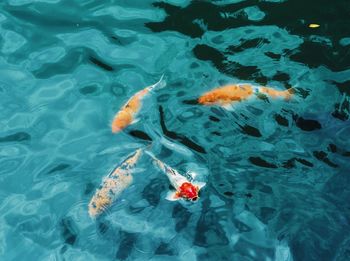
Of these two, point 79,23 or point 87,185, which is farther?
point 79,23

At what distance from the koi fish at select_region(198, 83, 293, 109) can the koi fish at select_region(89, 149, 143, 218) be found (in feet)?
3.73

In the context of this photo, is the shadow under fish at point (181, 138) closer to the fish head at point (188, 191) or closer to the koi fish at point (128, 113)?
the koi fish at point (128, 113)

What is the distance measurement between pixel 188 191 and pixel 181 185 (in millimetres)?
109

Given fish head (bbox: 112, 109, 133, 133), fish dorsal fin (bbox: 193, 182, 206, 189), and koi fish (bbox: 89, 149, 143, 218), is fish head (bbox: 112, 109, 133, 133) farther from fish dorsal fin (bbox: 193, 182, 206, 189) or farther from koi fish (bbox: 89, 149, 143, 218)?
fish dorsal fin (bbox: 193, 182, 206, 189)

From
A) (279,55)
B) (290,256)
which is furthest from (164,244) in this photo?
(279,55)

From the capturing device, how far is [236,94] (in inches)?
233

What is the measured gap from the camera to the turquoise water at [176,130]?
5.00 metres

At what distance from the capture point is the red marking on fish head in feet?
16.6

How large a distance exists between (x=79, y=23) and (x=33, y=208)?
3.03 metres

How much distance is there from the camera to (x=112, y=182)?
526cm

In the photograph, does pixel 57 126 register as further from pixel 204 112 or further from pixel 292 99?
pixel 292 99

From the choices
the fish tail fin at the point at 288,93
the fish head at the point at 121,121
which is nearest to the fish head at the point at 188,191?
the fish head at the point at 121,121

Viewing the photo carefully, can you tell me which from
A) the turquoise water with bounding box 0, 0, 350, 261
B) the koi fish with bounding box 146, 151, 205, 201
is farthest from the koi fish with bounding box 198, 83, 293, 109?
the koi fish with bounding box 146, 151, 205, 201

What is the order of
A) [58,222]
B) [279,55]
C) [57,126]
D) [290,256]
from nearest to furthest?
[290,256] < [58,222] < [57,126] < [279,55]
